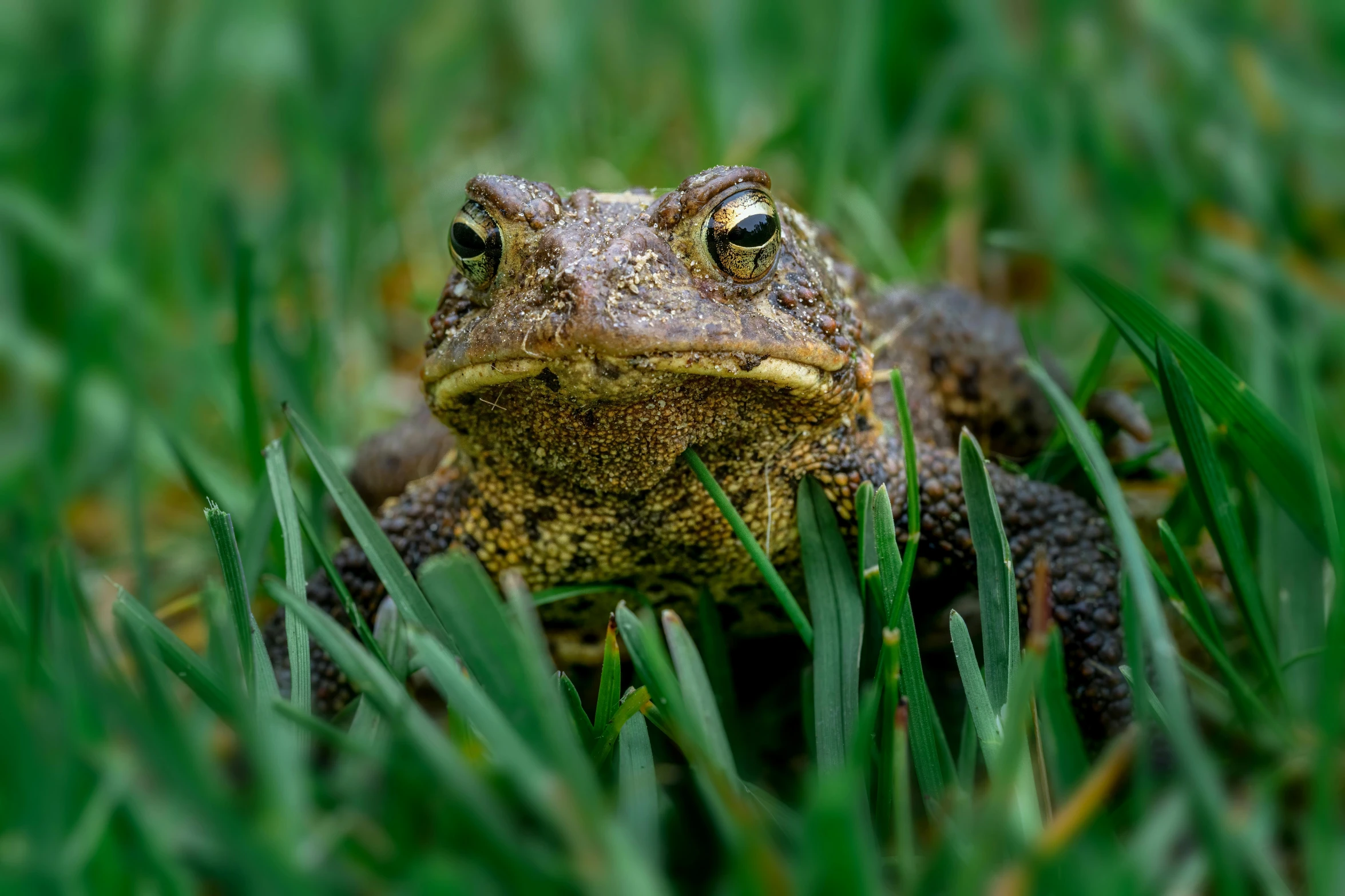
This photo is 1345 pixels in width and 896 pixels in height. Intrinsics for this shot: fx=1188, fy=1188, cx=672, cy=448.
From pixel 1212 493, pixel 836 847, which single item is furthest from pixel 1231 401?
pixel 836 847

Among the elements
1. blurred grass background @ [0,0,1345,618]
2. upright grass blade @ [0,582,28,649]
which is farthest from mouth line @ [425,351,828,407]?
blurred grass background @ [0,0,1345,618]

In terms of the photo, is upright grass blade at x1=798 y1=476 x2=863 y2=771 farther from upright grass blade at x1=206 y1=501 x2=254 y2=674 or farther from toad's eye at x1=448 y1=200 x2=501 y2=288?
upright grass blade at x1=206 y1=501 x2=254 y2=674

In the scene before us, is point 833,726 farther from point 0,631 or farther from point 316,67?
point 316,67

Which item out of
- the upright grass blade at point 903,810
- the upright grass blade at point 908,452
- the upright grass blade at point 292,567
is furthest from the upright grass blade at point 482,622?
the upright grass blade at point 908,452

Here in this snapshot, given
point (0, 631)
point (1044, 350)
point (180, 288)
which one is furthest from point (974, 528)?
point (180, 288)

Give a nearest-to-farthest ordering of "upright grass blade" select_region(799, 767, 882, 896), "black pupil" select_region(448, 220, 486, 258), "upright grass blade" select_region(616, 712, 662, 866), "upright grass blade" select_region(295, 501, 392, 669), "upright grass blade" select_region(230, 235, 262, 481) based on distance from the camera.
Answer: "upright grass blade" select_region(799, 767, 882, 896), "upright grass blade" select_region(616, 712, 662, 866), "upright grass blade" select_region(295, 501, 392, 669), "black pupil" select_region(448, 220, 486, 258), "upright grass blade" select_region(230, 235, 262, 481)

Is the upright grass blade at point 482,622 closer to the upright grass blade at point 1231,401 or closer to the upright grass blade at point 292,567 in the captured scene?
the upright grass blade at point 292,567

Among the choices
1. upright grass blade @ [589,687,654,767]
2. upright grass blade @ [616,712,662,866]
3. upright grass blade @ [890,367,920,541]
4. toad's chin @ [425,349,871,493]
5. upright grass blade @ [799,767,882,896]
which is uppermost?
toad's chin @ [425,349,871,493]
